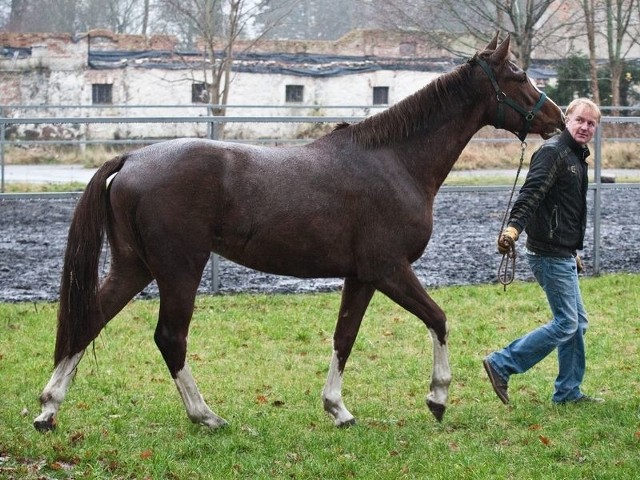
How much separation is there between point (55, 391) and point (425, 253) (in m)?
7.10

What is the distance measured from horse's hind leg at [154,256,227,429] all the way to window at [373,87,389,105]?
90.5ft

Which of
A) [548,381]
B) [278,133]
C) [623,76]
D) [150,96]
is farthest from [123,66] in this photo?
[548,381]

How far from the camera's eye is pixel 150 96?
101ft

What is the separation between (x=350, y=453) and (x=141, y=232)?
163cm

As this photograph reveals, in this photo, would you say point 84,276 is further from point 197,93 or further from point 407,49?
point 407,49

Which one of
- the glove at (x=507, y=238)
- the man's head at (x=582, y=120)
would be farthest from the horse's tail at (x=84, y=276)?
the man's head at (x=582, y=120)

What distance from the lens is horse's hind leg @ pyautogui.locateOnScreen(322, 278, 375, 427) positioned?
5566 millimetres

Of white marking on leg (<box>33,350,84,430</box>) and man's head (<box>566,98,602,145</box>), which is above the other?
man's head (<box>566,98,602,145</box>)

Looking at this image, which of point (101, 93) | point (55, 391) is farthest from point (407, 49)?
point (55, 391)

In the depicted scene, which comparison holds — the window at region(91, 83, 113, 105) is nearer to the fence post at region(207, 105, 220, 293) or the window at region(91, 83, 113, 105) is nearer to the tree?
the tree

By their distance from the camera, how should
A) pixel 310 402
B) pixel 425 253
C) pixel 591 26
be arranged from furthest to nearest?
pixel 591 26 < pixel 425 253 < pixel 310 402

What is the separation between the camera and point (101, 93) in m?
30.7

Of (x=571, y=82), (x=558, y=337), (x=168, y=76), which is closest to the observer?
(x=558, y=337)

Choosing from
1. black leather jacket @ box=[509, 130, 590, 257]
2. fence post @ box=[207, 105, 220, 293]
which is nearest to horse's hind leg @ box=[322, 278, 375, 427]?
black leather jacket @ box=[509, 130, 590, 257]
